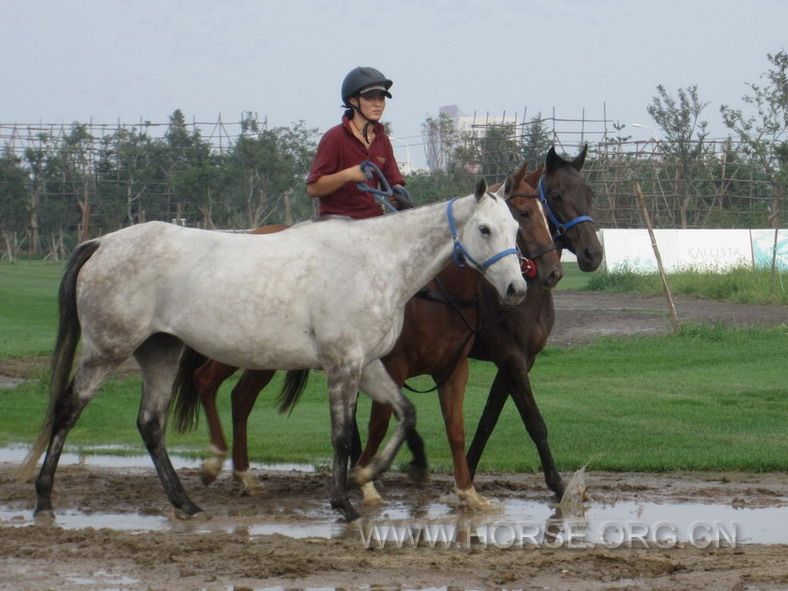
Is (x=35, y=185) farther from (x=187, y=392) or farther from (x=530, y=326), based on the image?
(x=530, y=326)

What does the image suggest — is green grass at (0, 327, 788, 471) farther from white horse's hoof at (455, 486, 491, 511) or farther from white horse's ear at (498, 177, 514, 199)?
white horse's ear at (498, 177, 514, 199)

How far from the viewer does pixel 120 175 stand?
63.1 meters

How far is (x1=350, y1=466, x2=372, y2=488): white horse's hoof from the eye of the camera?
8281mm

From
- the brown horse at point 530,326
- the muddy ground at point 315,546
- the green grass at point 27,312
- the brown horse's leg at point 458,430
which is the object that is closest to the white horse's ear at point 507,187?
the brown horse at point 530,326

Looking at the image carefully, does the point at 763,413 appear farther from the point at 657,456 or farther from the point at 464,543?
the point at 464,543

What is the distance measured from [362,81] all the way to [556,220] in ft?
5.54

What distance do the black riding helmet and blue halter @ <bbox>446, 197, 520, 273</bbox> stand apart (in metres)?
1.15

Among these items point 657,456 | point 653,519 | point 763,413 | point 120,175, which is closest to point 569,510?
point 653,519

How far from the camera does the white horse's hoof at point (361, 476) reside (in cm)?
828

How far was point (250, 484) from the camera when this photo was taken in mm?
9461

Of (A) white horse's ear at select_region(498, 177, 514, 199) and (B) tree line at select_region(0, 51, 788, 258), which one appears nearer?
(A) white horse's ear at select_region(498, 177, 514, 199)

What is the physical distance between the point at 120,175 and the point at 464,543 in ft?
189

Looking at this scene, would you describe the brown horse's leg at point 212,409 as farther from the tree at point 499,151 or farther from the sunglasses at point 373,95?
the tree at point 499,151

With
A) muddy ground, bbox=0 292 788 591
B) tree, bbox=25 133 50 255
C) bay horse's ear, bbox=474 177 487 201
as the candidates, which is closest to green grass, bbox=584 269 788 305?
muddy ground, bbox=0 292 788 591
